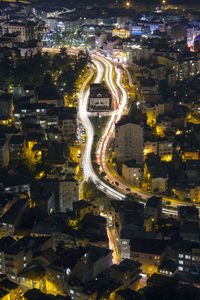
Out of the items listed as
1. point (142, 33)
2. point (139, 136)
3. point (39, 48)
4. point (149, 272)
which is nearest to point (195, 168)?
point (139, 136)

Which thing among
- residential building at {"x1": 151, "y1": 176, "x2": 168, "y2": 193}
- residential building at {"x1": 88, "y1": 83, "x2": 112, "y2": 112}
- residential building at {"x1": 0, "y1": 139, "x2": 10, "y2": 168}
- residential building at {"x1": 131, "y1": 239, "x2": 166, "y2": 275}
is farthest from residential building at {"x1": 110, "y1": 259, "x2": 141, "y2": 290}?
residential building at {"x1": 88, "y1": 83, "x2": 112, "y2": 112}

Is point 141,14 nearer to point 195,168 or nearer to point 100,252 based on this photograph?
point 195,168

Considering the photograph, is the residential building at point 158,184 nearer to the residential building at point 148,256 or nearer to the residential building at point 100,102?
the residential building at point 148,256

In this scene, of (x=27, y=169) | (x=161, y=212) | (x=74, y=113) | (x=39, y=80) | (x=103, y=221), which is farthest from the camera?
(x=39, y=80)

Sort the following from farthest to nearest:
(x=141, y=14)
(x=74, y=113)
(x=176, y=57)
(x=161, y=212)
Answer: (x=141, y=14) → (x=176, y=57) → (x=74, y=113) → (x=161, y=212)

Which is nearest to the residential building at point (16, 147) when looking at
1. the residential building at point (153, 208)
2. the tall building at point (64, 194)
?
the tall building at point (64, 194)

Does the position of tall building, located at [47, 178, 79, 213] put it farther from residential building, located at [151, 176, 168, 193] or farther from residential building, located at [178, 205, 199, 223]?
residential building, located at [178, 205, 199, 223]
